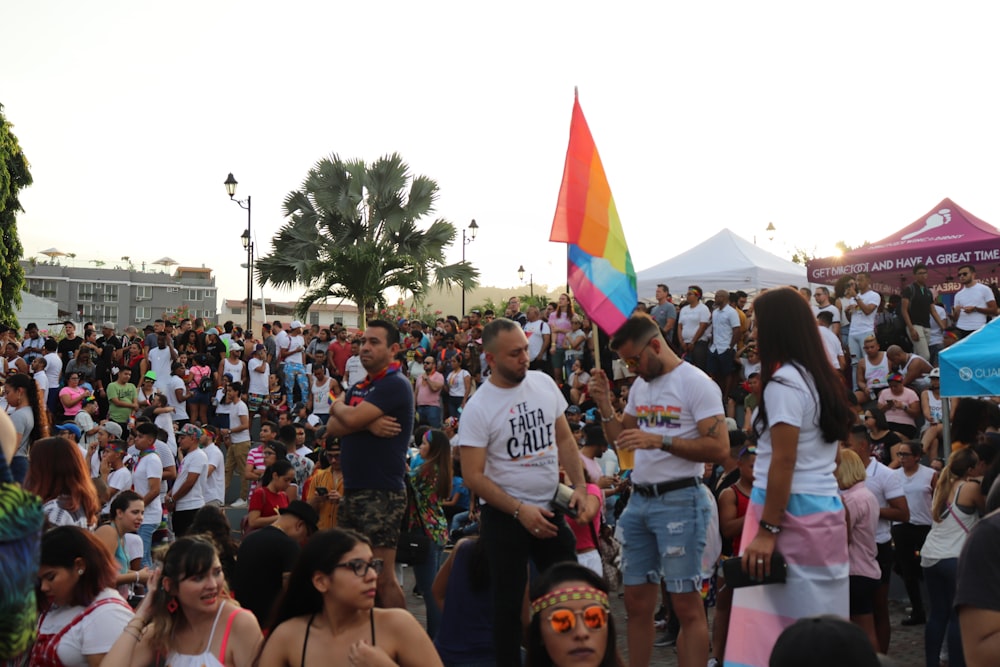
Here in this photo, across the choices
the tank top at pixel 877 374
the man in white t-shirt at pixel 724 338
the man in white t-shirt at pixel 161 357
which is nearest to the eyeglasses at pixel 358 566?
the tank top at pixel 877 374

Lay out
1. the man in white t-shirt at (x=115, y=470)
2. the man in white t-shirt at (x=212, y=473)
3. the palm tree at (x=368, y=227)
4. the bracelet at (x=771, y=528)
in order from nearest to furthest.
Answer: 1. the bracelet at (x=771, y=528)
2. the man in white t-shirt at (x=115, y=470)
3. the man in white t-shirt at (x=212, y=473)
4. the palm tree at (x=368, y=227)

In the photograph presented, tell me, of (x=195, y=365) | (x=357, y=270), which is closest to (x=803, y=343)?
(x=195, y=365)

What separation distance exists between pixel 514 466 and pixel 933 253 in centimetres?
1551

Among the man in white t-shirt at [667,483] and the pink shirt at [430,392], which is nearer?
the man in white t-shirt at [667,483]

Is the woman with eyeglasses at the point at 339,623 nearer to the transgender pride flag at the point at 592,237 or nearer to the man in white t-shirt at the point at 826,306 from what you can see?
the transgender pride flag at the point at 592,237

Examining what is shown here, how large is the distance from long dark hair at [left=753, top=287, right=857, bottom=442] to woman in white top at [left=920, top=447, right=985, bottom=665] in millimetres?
2876

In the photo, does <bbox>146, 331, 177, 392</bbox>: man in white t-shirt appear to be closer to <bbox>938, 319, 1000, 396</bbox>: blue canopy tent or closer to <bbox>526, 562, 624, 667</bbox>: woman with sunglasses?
<bbox>938, 319, 1000, 396</bbox>: blue canopy tent

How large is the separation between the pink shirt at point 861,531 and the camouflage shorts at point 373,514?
2741 millimetres

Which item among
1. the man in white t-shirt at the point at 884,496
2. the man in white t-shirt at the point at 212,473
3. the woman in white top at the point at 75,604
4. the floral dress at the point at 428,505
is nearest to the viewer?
the woman in white top at the point at 75,604

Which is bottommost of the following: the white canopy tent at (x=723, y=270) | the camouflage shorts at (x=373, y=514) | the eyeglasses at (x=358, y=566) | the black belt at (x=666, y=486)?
the camouflage shorts at (x=373, y=514)

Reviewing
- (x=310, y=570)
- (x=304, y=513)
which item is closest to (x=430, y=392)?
(x=304, y=513)

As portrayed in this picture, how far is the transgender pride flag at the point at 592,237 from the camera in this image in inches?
226

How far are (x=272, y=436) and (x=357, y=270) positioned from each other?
17.0 m

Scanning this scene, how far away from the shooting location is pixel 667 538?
5.30 m
